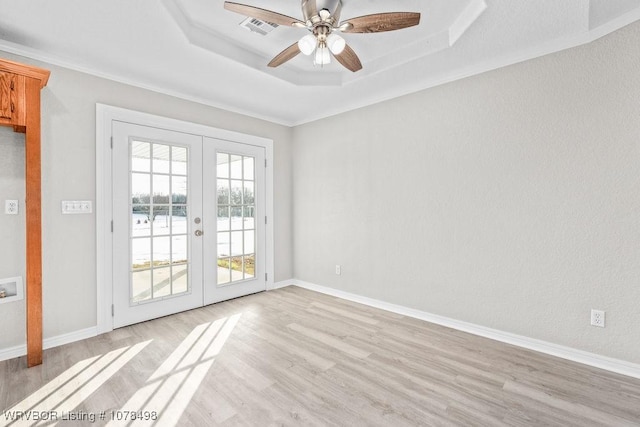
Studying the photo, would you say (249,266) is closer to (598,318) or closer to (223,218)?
(223,218)

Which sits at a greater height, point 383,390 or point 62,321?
point 62,321

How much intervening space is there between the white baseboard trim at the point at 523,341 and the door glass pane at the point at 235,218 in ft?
5.25

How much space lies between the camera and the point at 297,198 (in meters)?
4.64

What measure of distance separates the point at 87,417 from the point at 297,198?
133 inches

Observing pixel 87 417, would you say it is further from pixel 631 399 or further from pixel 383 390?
pixel 631 399

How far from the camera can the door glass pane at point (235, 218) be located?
3.85 m

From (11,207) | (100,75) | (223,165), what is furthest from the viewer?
(223,165)

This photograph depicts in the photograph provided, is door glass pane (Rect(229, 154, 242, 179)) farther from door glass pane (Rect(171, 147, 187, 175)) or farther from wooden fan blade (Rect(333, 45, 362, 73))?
wooden fan blade (Rect(333, 45, 362, 73))

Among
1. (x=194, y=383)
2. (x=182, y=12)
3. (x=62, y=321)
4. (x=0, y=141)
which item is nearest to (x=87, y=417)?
(x=194, y=383)

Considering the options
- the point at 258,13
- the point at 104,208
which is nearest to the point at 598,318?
the point at 258,13

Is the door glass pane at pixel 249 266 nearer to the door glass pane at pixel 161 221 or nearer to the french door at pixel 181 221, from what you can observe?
the french door at pixel 181 221

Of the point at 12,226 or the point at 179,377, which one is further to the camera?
the point at 12,226

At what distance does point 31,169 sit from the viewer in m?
2.28

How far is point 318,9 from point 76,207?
270 cm
